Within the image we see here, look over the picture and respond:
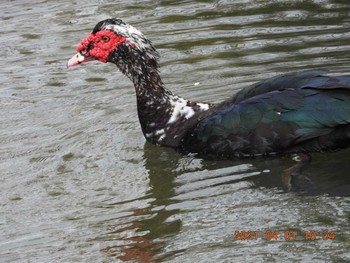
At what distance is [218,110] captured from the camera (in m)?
7.46

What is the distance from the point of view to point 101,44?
8125 mm

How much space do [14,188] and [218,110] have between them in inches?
71.8

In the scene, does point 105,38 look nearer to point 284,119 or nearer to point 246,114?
point 246,114

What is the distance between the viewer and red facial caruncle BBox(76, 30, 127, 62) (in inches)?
316

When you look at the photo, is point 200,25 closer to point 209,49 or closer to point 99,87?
point 209,49

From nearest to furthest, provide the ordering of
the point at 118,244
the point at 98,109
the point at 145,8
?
1. the point at 118,244
2. the point at 98,109
3. the point at 145,8

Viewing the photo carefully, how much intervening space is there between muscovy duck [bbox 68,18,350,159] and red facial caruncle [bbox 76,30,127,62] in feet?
0.04

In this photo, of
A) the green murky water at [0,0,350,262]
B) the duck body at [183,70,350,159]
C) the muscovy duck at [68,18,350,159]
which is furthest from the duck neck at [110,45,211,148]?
the duck body at [183,70,350,159]

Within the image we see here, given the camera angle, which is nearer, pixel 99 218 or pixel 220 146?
pixel 99 218

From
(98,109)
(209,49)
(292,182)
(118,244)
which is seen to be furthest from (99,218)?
(209,49)
